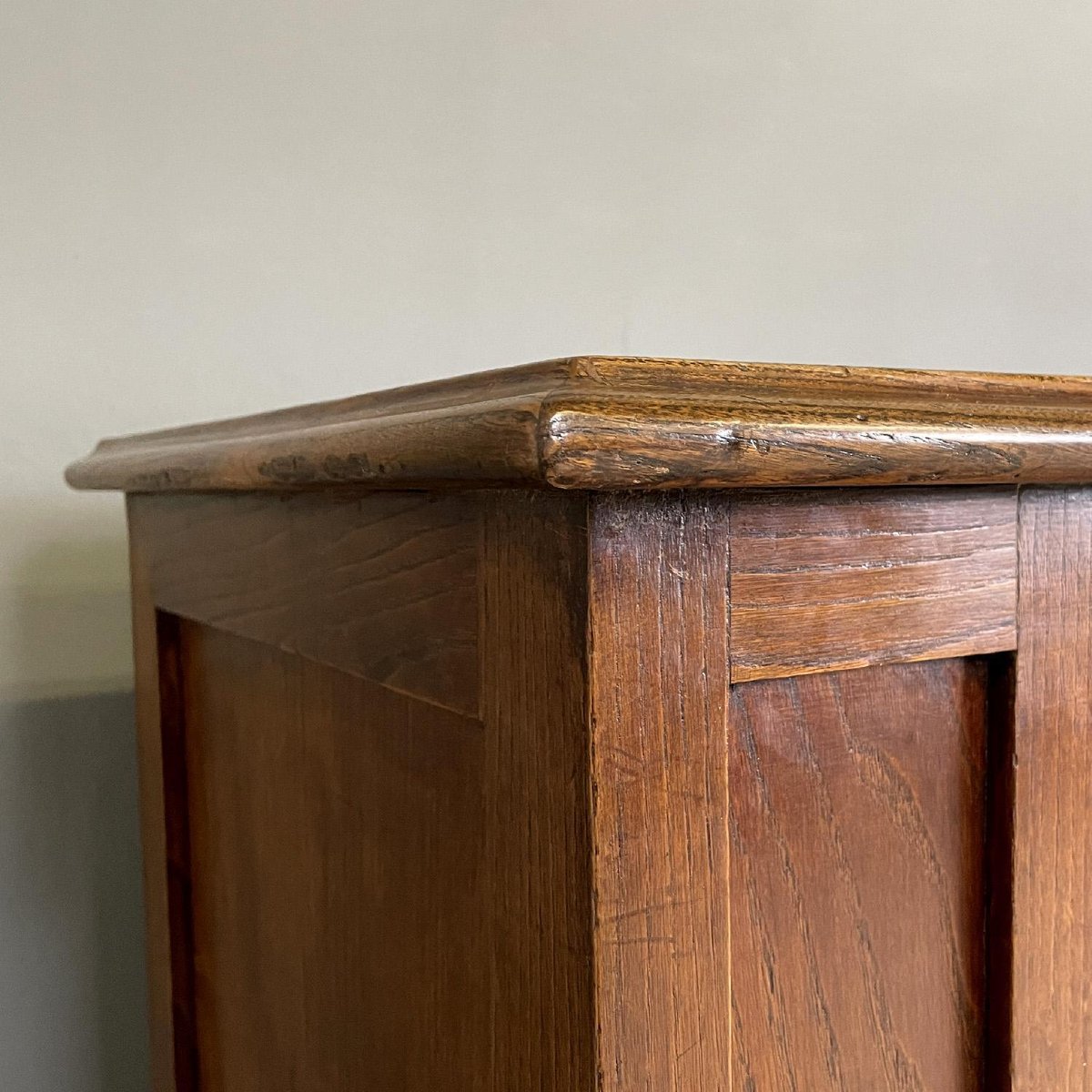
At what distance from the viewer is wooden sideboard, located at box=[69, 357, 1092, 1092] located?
0.99 feet

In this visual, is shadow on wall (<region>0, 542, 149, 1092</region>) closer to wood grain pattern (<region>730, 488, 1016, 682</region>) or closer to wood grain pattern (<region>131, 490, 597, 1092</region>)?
wood grain pattern (<region>131, 490, 597, 1092</region>)

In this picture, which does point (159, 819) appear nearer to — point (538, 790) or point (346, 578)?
point (346, 578)

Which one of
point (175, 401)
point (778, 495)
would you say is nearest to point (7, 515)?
point (175, 401)

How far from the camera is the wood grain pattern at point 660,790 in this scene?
11.8 inches

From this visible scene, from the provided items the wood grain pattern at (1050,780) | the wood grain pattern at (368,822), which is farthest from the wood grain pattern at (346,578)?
the wood grain pattern at (1050,780)

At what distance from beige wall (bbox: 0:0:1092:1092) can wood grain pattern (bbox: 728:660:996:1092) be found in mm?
606

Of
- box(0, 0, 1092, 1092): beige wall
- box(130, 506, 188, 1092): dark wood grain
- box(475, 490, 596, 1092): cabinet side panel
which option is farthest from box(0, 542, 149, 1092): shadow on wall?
box(475, 490, 596, 1092): cabinet side panel

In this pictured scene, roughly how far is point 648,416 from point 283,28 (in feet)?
2.31

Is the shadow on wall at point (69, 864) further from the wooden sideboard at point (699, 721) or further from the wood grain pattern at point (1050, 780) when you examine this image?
the wood grain pattern at point (1050, 780)

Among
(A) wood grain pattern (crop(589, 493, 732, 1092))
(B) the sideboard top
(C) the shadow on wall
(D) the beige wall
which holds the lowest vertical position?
(C) the shadow on wall

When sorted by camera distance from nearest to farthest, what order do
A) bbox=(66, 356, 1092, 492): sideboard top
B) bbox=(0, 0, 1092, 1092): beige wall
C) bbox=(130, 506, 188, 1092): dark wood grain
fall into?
bbox=(66, 356, 1092, 492): sideboard top → bbox=(130, 506, 188, 1092): dark wood grain → bbox=(0, 0, 1092, 1092): beige wall

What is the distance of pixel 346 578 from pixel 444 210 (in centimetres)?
56

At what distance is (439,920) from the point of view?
40 cm

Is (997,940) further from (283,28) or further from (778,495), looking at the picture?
(283,28)
